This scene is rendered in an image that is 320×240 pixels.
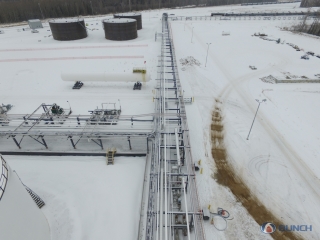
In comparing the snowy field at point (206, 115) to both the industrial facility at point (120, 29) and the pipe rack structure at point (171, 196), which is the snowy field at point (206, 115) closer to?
the pipe rack structure at point (171, 196)

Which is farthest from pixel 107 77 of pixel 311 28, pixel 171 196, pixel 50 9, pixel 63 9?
pixel 50 9

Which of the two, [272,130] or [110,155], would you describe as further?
[272,130]

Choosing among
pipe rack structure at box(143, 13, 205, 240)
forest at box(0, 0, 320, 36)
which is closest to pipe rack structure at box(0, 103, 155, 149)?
pipe rack structure at box(143, 13, 205, 240)

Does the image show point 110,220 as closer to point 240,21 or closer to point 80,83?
point 80,83

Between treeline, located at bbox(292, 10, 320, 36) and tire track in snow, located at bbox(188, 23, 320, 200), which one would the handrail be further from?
treeline, located at bbox(292, 10, 320, 36)

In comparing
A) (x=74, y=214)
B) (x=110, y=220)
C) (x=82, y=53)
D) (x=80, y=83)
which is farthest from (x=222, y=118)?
(x=82, y=53)

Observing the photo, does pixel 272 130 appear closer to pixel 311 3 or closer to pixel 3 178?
pixel 3 178

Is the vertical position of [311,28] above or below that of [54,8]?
below
